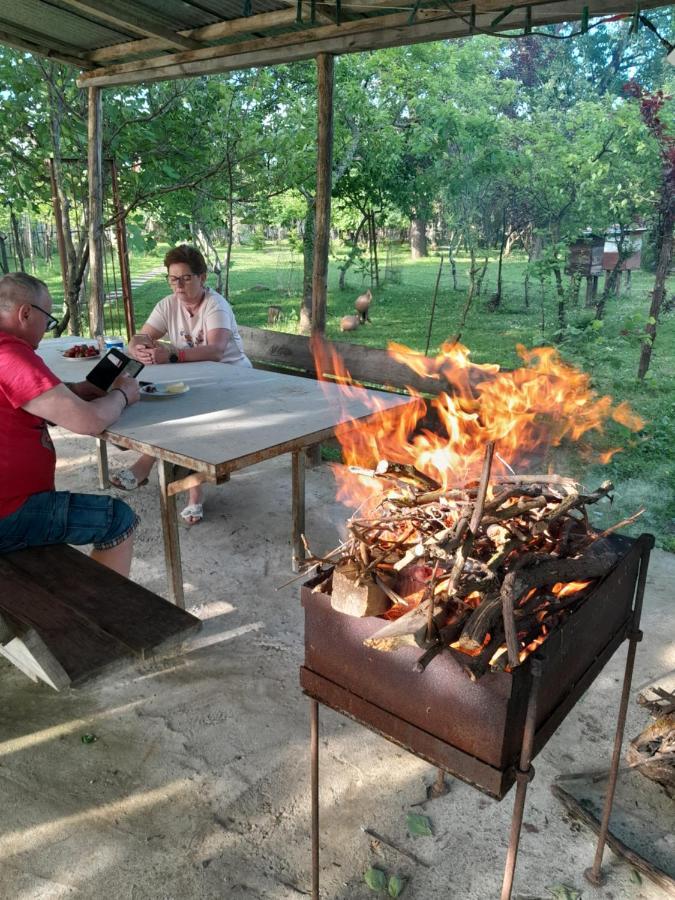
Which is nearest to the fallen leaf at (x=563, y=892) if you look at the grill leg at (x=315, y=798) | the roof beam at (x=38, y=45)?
the grill leg at (x=315, y=798)

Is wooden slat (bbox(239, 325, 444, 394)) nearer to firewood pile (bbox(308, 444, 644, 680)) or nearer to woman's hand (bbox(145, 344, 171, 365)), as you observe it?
woman's hand (bbox(145, 344, 171, 365))

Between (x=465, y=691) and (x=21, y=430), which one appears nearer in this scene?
(x=465, y=691)

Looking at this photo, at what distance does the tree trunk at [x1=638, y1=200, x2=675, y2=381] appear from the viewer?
5957mm

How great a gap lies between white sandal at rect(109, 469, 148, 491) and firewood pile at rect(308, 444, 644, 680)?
330 centimetres

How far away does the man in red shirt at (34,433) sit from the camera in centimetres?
254

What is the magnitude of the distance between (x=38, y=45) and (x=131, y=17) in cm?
162

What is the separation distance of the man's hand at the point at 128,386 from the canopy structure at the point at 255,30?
182 cm

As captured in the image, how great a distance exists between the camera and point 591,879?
1960 millimetres

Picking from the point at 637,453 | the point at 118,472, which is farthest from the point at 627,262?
the point at 118,472

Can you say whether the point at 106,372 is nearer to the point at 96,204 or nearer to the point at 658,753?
the point at 658,753

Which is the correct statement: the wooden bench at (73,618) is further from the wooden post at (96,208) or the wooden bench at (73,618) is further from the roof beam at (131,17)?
the wooden post at (96,208)

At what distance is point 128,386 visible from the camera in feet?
10.7

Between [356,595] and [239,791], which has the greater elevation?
[356,595]

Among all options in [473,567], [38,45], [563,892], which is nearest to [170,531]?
[473,567]
